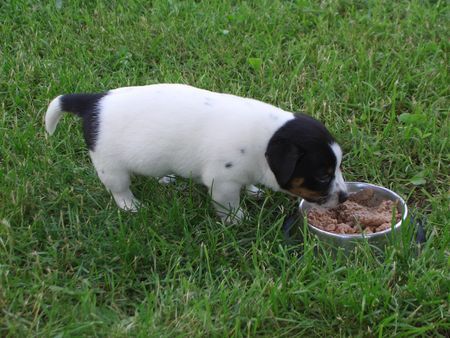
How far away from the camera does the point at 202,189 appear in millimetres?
4688

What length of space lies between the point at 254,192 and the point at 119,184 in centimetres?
95

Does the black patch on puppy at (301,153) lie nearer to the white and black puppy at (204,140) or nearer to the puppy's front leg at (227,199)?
the white and black puppy at (204,140)

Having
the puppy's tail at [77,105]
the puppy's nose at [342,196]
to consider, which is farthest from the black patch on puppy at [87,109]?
the puppy's nose at [342,196]

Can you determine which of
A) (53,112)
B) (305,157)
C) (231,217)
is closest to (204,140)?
(231,217)

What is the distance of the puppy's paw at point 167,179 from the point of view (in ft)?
15.8

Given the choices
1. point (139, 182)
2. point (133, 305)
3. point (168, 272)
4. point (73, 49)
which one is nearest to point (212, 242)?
point (168, 272)

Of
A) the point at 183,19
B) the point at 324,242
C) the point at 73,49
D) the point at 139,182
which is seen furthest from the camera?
the point at 183,19

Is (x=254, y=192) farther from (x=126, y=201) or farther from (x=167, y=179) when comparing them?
(x=126, y=201)

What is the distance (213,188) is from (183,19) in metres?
2.95

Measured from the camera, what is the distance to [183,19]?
675 centimetres

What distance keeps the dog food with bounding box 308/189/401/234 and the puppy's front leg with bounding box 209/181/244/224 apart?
1.56ft

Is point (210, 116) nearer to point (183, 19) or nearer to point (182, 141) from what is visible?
point (182, 141)

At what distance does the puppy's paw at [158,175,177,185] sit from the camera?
15.8 ft

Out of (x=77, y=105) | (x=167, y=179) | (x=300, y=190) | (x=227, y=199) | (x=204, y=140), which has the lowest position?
(x=167, y=179)
